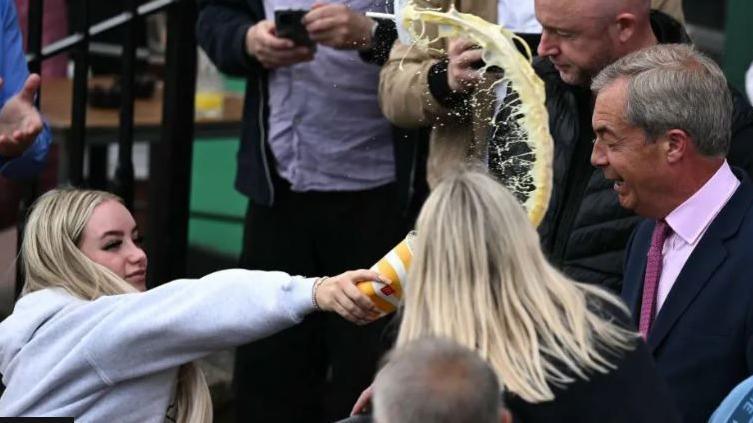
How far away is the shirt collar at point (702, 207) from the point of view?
3719 mm

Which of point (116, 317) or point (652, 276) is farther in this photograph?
point (652, 276)

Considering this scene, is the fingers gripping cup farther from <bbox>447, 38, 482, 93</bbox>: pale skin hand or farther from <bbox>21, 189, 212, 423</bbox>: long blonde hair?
<bbox>447, 38, 482, 93</bbox>: pale skin hand

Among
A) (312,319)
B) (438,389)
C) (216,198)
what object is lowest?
(216,198)

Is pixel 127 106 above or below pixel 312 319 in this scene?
above

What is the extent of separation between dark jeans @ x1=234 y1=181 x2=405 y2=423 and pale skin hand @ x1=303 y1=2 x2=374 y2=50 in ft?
1.80

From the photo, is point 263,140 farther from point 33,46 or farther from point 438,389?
point 438,389

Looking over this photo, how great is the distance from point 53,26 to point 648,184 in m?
4.33

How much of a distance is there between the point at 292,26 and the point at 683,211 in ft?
5.54

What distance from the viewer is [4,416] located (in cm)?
373

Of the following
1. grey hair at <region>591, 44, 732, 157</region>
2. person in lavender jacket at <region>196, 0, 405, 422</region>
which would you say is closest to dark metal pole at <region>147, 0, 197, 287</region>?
person in lavender jacket at <region>196, 0, 405, 422</region>

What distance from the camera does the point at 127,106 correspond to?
214 inches

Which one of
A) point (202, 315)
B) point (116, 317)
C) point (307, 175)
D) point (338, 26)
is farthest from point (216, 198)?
point (202, 315)

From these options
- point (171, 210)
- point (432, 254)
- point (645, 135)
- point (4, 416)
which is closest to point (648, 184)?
point (645, 135)

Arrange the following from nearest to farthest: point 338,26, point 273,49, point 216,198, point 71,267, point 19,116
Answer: point 71,267 → point 19,116 → point 338,26 → point 273,49 → point 216,198
